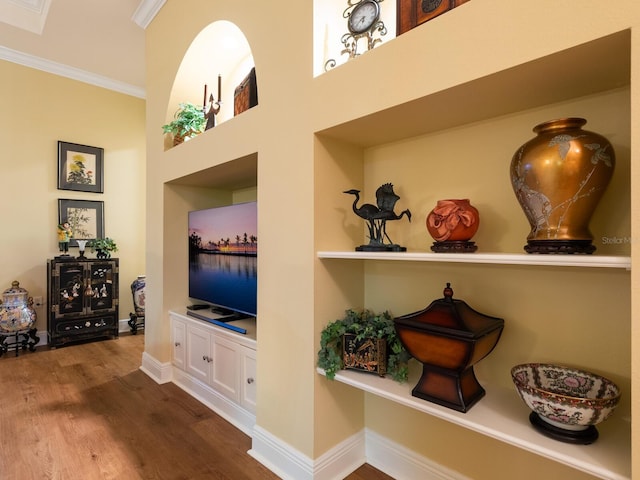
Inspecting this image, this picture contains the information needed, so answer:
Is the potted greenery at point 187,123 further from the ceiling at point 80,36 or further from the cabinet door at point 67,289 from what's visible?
the cabinet door at point 67,289

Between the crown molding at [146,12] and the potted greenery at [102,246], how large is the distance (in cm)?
243

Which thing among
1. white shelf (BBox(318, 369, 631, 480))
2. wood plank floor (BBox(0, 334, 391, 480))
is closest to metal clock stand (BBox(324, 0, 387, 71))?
white shelf (BBox(318, 369, 631, 480))

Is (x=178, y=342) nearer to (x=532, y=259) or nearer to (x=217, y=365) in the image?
(x=217, y=365)

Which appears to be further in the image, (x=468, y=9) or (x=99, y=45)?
(x=99, y=45)

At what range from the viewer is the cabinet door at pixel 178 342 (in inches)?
112

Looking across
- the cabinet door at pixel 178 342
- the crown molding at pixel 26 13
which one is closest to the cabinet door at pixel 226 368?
the cabinet door at pixel 178 342

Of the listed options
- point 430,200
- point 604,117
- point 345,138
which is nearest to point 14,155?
point 345,138

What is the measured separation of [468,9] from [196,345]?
2.63m

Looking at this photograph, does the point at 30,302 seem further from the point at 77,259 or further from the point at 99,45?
the point at 99,45

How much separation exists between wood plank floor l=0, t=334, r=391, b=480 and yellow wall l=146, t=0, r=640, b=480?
38 centimetres

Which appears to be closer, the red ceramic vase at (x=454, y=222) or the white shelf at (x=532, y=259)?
the white shelf at (x=532, y=259)

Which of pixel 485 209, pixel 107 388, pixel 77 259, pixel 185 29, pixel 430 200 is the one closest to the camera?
pixel 485 209

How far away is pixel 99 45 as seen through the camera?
3.69 m

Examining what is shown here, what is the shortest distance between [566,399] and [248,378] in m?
1.69
